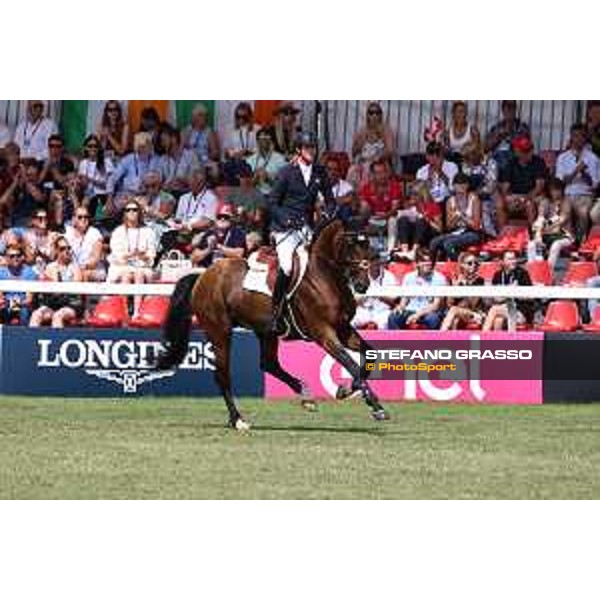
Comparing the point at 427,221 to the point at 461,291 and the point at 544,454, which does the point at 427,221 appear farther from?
the point at 544,454

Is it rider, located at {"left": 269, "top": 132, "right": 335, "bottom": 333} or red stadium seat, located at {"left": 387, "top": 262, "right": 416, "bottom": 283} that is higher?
rider, located at {"left": 269, "top": 132, "right": 335, "bottom": 333}

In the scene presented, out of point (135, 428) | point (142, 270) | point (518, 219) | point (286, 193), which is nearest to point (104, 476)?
point (135, 428)

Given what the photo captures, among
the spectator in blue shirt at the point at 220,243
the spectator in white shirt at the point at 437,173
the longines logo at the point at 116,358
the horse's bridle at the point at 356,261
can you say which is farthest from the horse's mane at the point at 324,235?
the spectator in white shirt at the point at 437,173

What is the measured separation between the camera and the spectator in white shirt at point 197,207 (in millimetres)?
22484

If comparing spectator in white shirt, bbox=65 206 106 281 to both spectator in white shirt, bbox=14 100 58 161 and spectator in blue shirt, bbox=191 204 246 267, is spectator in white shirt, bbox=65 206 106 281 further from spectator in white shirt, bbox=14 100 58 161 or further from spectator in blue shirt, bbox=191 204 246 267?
spectator in white shirt, bbox=14 100 58 161

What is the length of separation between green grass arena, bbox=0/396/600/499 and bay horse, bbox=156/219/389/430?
20.1 inches

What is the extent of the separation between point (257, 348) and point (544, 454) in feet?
19.8

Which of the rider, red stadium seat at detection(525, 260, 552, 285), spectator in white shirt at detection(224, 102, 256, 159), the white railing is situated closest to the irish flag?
spectator in white shirt at detection(224, 102, 256, 159)

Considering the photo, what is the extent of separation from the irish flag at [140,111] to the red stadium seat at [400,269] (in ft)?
9.87

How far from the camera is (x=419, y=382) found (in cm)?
2031

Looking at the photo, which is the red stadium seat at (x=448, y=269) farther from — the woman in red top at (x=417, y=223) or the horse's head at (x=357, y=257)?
the horse's head at (x=357, y=257)

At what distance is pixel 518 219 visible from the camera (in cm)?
2222

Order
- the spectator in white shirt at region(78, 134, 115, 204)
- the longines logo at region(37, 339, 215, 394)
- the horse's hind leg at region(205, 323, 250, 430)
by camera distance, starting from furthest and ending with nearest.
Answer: the spectator in white shirt at region(78, 134, 115, 204), the longines logo at region(37, 339, 215, 394), the horse's hind leg at region(205, 323, 250, 430)

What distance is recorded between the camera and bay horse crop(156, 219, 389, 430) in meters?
17.1
